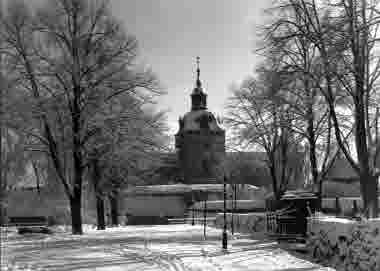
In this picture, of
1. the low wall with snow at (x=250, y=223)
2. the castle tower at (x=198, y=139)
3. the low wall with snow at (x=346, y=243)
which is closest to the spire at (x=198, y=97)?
the castle tower at (x=198, y=139)

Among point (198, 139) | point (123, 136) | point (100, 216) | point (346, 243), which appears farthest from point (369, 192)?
point (198, 139)

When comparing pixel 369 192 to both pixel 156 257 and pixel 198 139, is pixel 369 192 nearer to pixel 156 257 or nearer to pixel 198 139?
pixel 156 257

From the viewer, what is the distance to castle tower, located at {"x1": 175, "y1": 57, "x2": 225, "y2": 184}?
74.5 m

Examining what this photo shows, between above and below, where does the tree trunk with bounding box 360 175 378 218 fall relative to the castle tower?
below

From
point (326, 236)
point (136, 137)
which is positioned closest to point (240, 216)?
point (136, 137)

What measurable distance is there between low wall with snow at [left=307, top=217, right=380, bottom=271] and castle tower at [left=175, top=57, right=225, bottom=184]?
5971 centimetres

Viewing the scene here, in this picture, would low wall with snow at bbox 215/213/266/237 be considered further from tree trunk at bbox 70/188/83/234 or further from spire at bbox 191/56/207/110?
spire at bbox 191/56/207/110

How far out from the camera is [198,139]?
75562 mm

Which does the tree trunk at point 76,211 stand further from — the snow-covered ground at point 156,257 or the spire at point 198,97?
the spire at point 198,97

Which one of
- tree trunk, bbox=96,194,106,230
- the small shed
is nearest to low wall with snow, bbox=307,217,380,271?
the small shed

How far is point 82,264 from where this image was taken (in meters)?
11.8

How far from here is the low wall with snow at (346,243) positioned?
34.4 feet

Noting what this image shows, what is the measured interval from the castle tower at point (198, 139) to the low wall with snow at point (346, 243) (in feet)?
196

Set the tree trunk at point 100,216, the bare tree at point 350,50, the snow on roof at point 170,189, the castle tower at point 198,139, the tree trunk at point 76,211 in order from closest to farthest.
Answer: the bare tree at point 350,50 < the tree trunk at point 76,211 < the tree trunk at point 100,216 < the snow on roof at point 170,189 < the castle tower at point 198,139
